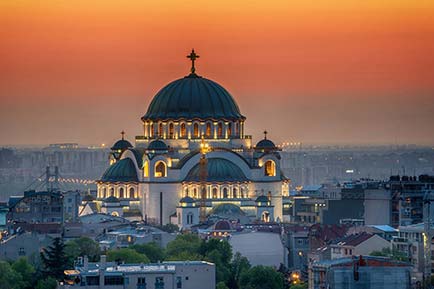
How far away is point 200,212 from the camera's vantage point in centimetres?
12381

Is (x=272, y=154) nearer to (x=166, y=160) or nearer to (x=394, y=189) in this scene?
(x=166, y=160)

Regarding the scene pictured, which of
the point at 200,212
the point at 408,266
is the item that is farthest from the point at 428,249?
the point at 200,212

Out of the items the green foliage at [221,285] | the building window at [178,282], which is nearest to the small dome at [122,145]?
the green foliage at [221,285]

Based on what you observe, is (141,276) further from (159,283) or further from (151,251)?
(151,251)

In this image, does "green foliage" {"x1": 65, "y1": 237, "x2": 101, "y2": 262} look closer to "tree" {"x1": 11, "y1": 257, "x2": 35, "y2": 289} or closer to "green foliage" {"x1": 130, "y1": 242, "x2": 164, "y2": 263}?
"green foliage" {"x1": 130, "y1": 242, "x2": 164, "y2": 263}

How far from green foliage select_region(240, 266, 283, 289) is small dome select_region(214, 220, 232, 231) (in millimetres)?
23602

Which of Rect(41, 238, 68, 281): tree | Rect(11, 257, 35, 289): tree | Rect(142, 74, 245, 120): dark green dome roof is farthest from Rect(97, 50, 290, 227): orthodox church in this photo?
Rect(41, 238, 68, 281): tree

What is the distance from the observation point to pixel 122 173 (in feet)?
421

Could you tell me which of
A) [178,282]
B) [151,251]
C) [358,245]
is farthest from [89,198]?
[178,282]

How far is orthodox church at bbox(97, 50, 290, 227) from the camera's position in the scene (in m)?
126

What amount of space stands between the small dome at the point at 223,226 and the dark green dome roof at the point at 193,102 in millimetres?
13649

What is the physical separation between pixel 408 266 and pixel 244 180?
156 feet

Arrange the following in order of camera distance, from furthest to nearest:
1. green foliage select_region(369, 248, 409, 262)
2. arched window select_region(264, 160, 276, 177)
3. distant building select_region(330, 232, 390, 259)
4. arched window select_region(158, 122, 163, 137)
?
arched window select_region(264, 160, 276, 177)
arched window select_region(158, 122, 163, 137)
distant building select_region(330, 232, 390, 259)
green foliage select_region(369, 248, 409, 262)

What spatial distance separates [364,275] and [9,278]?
1597 cm
